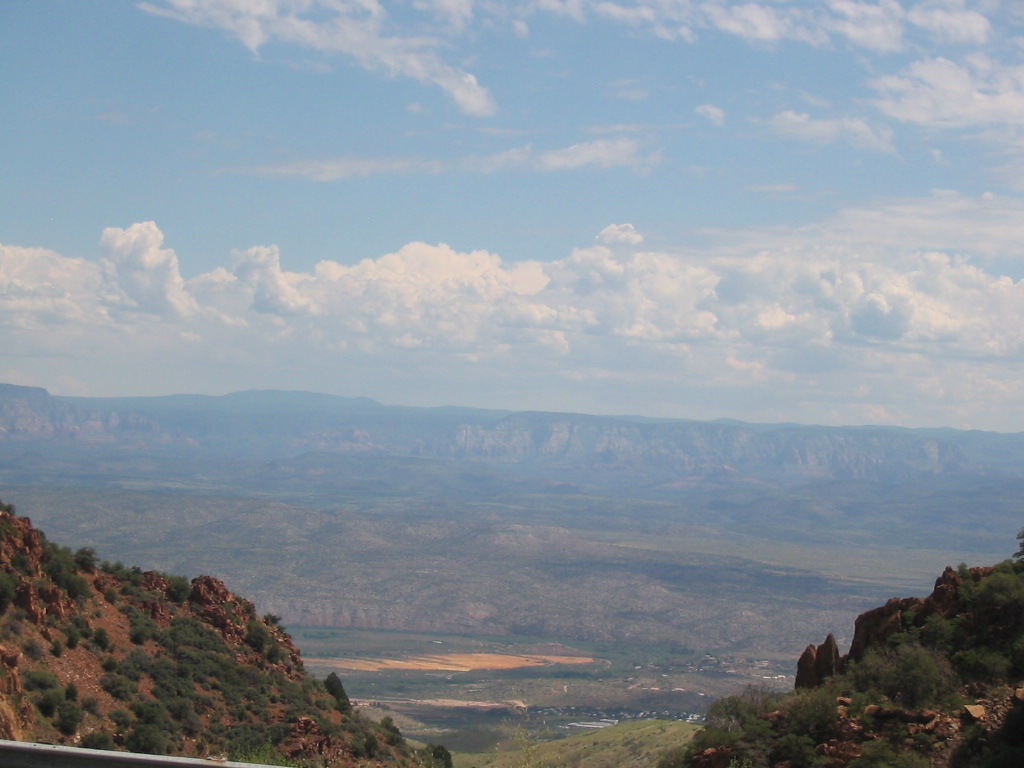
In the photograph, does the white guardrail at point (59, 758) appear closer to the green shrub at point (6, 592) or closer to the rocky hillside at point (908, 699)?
the rocky hillside at point (908, 699)

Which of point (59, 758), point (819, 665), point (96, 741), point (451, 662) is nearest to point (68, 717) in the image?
point (96, 741)

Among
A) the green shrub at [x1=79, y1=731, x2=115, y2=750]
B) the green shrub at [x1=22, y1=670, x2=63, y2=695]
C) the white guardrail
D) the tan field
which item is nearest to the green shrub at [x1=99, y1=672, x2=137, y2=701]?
the green shrub at [x1=22, y1=670, x2=63, y2=695]

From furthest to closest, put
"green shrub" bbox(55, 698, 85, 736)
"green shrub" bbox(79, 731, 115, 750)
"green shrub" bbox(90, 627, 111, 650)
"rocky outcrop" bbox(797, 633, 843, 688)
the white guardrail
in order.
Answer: "green shrub" bbox(90, 627, 111, 650) < "rocky outcrop" bbox(797, 633, 843, 688) < "green shrub" bbox(55, 698, 85, 736) < "green shrub" bbox(79, 731, 115, 750) < the white guardrail

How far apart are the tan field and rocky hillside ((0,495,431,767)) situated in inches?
3323

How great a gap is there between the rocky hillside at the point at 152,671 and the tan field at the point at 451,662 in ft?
277

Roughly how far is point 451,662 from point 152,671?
104m

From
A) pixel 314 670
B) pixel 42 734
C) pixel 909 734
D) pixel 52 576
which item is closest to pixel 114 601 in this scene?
pixel 52 576

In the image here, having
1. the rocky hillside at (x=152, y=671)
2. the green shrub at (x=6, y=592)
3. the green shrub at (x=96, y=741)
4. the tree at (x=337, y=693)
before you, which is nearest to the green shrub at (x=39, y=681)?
the rocky hillside at (x=152, y=671)

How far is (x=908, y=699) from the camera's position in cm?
2116

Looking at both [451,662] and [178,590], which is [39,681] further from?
[451,662]

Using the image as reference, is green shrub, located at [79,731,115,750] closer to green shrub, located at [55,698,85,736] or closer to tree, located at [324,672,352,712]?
green shrub, located at [55,698,85,736]

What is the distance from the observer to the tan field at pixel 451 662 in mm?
122938

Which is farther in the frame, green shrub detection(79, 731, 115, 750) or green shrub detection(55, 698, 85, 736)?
green shrub detection(55, 698, 85, 736)

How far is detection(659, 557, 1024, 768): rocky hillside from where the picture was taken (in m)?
18.2
